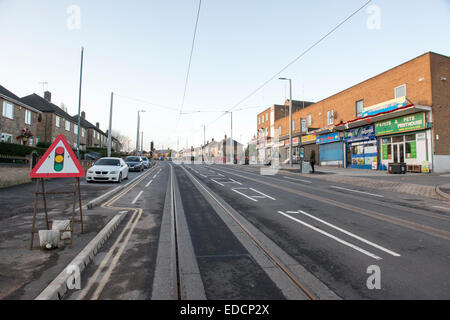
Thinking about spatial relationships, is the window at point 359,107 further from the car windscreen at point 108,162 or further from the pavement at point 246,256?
the car windscreen at point 108,162

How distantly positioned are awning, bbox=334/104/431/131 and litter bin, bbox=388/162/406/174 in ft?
13.7

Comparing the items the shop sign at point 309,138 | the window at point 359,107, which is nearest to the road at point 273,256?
the window at point 359,107

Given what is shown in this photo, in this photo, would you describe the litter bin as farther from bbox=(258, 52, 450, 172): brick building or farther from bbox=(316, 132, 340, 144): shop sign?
Answer: bbox=(316, 132, 340, 144): shop sign

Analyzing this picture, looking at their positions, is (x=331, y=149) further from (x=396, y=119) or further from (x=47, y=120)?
(x=47, y=120)

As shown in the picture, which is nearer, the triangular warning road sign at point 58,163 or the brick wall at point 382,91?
the triangular warning road sign at point 58,163

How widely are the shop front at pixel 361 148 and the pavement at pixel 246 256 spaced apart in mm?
18609

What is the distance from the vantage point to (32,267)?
3406 mm

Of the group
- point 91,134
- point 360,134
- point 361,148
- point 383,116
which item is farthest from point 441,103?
point 91,134

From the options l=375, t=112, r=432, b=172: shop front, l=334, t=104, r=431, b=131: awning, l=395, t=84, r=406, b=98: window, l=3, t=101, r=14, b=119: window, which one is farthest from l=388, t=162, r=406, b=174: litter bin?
l=3, t=101, r=14, b=119: window

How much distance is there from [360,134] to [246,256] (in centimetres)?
2567

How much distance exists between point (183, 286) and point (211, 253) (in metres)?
1.11

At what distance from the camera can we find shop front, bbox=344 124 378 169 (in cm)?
2348

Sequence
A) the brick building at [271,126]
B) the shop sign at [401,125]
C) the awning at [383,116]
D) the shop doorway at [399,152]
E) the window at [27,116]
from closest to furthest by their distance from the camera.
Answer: the awning at [383,116] < the shop sign at [401,125] < the shop doorway at [399,152] < the window at [27,116] < the brick building at [271,126]

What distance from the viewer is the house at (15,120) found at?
22719 millimetres
